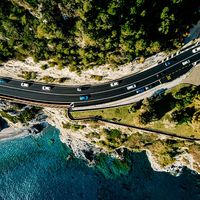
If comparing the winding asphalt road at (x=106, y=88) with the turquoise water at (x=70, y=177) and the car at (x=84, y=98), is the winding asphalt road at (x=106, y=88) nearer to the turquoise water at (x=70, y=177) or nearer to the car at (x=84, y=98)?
the car at (x=84, y=98)

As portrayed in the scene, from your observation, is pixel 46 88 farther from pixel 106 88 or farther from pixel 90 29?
pixel 90 29

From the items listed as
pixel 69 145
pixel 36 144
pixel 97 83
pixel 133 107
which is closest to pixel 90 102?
pixel 97 83

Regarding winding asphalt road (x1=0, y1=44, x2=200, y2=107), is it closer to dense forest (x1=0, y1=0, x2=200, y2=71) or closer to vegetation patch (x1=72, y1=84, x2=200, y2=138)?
vegetation patch (x1=72, y1=84, x2=200, y2=138)

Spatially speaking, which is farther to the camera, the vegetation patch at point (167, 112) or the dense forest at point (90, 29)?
the vegetation patch at point (167, 112)

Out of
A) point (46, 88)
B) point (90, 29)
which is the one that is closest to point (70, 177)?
point (46, 88)

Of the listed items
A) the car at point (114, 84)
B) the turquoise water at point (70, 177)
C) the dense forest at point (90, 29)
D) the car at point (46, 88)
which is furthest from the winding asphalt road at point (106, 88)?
the turquoise water at point (70, 177)

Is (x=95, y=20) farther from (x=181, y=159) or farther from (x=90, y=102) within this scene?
(x=181, y=159)
